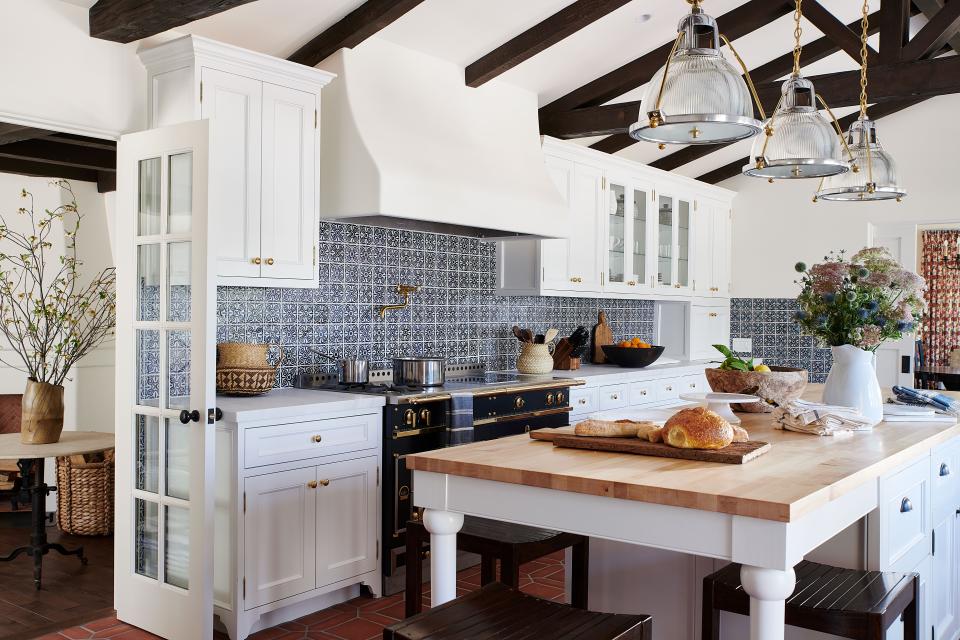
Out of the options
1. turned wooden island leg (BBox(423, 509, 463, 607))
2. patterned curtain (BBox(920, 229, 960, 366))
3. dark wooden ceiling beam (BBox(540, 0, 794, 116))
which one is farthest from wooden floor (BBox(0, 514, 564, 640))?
patterned curtain (BBox(920, 229, 960, 366))

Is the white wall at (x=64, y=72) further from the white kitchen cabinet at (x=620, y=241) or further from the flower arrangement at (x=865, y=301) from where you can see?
the flower arrangement at (x=865, y=301)

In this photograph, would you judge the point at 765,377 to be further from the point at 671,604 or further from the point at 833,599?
the point at 833,599

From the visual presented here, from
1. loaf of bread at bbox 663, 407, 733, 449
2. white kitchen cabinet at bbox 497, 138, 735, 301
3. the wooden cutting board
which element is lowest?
the wooden cutting board

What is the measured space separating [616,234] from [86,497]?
12.8 feet

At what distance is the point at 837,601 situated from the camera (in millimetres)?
2252

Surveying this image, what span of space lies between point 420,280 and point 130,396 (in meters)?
2.01

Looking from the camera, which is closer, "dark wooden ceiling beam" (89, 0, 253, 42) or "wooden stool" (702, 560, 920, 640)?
"wooden stool" (702, 560, 920, 640)

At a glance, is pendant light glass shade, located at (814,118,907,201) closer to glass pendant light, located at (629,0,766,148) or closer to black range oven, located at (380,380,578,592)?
glass pendant light, located at (629,0,766,148)

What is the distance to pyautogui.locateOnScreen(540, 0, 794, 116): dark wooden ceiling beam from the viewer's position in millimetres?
5246

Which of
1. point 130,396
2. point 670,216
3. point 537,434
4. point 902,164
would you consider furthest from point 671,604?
point 902,164

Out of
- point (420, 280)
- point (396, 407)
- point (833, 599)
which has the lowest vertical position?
point (833, 599)

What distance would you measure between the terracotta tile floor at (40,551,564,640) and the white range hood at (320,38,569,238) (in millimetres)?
1840

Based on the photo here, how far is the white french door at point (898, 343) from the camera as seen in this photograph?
7273 mm

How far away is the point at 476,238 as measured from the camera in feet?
18.9
